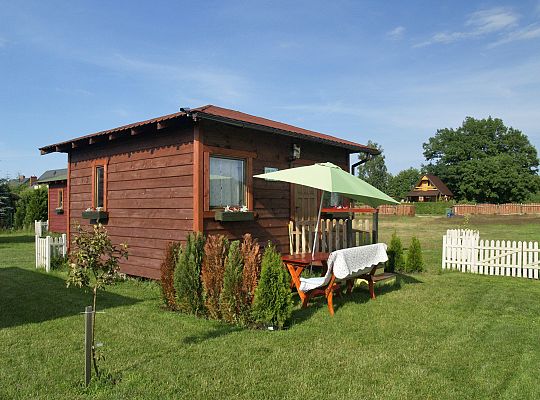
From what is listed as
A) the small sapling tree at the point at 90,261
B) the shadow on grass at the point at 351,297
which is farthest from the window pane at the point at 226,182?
the small sapling tree at the point at 90,261

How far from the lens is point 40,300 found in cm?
690

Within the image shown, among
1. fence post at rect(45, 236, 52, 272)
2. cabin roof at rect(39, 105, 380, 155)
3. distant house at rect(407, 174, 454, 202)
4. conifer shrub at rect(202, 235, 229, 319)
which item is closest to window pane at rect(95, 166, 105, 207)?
cabin roof at rect(39, 105, 380, 155)

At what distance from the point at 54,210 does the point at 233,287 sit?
72.0 ft

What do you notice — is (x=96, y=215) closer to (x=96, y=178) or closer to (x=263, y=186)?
(x=96, y=178)

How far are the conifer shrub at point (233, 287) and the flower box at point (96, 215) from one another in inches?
209

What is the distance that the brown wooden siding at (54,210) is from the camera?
2266cm

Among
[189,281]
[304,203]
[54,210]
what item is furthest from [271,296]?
[54,210]

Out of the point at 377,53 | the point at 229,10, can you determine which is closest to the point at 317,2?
the point at 229,10

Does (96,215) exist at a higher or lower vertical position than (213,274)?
higher

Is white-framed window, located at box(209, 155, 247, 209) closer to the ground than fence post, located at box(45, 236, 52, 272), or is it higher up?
higher up

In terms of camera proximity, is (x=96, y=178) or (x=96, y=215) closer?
(x=96, y=215)

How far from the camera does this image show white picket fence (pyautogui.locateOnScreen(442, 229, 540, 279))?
32.8 feet

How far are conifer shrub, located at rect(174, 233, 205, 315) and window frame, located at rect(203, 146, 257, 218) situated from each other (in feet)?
5.04

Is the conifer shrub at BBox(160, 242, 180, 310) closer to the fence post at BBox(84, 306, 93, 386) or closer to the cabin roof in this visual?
the cabin roof
